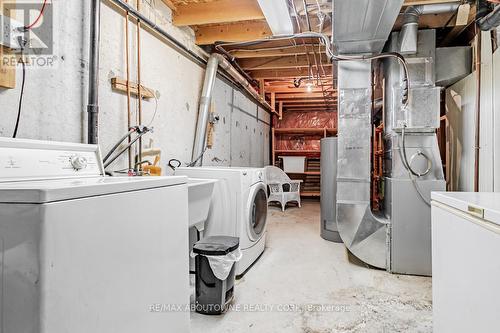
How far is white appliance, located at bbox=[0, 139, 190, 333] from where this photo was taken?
0.67 meters

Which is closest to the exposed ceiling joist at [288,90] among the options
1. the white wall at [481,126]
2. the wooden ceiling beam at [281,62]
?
the wooden ceiling beam at [281,62]

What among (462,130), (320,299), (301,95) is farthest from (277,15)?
(301,95)

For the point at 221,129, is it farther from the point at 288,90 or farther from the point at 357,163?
the point at 288,90

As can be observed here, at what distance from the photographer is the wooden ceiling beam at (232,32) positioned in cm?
296

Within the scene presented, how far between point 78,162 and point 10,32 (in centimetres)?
65

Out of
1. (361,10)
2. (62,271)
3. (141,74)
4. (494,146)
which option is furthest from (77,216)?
(494,146)

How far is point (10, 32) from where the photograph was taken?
128 cm

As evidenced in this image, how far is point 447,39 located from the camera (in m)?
2.95

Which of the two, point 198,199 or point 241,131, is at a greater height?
point 241,131

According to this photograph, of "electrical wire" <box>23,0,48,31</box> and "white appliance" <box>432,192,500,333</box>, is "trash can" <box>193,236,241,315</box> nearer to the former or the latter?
"white appliance" <box>432,192,500,333</box>

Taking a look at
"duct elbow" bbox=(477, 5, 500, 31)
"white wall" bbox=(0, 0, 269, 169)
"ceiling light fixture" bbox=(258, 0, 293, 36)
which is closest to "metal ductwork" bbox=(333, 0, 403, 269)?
"ceiling light fixture" bbox=(258, 0, 293, 36)

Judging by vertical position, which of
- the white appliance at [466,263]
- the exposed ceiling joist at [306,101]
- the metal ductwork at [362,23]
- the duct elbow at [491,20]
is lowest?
the white appliance at [466,263]

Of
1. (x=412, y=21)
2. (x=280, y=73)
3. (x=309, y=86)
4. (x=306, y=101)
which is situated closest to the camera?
(x=412, y=21)

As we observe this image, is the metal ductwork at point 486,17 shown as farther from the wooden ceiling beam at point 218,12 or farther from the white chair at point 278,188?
the white chair at point 278,188
